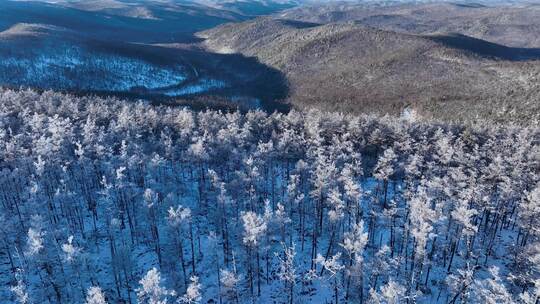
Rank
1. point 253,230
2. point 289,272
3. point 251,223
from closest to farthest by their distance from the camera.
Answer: point 289,272 < point 253,230 < point 251,223

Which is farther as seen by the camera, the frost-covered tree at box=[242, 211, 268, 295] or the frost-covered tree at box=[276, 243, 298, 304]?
the frost-covered tree at box=[242, 211, 268, 295]

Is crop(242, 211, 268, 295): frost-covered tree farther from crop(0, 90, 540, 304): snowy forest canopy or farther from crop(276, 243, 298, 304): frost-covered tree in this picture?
crop(276, 243, 298, 304): frost-covered tree

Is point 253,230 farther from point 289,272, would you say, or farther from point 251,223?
point 289,272

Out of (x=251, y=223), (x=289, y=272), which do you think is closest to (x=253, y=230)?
(x=251, y=223)

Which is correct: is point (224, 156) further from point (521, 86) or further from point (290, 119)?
point (521, 86)

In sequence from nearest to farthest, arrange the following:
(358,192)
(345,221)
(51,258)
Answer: (51,258), (358,192), (345,221)

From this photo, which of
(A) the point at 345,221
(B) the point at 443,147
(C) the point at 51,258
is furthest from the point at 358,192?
(C) the point at 51,258

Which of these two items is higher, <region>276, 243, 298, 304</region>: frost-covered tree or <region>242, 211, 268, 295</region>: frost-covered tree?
<region>242, 211, 268, 295</region>: frost-covered tree

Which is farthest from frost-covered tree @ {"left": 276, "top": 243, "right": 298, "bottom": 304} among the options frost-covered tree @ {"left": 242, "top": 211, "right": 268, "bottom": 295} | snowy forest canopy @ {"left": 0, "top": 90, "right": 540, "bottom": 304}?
frost-covered tree @ {"left": 242, "top": 211, "right": 268, "bottom": 295}
